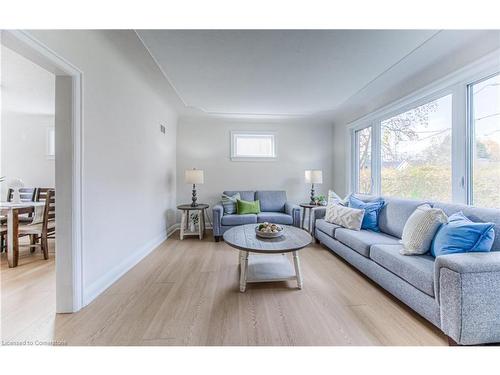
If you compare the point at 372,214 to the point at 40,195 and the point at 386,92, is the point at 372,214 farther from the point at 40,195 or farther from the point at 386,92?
the point at 40,195

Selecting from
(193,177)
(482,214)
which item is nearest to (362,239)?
(482,214)

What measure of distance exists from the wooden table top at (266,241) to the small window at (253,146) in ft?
7.99

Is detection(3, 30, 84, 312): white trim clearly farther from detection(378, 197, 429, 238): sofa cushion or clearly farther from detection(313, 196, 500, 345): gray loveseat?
detection(378, 197, 429, 238): sofa cushion

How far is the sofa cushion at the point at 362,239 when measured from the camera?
7.20ft

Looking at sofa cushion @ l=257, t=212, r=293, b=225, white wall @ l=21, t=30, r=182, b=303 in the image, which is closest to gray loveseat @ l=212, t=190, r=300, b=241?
sofa cushion @ l=257, t=212, r=293, b=225

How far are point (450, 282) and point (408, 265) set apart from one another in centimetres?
38

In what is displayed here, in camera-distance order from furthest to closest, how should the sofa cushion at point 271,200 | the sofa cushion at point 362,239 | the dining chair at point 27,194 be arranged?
the sofa cushion at point 271,200
the dining chair at point 27,194
the sofa cushion at point 362,239

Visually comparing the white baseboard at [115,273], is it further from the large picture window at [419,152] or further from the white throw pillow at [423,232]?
the large picture window at [419,152]

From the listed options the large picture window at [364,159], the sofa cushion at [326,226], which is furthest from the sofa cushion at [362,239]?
the large picture window at [364,159]

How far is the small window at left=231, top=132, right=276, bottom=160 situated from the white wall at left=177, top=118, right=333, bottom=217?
11cm

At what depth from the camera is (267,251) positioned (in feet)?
6.06

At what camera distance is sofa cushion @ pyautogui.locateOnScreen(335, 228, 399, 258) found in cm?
219
